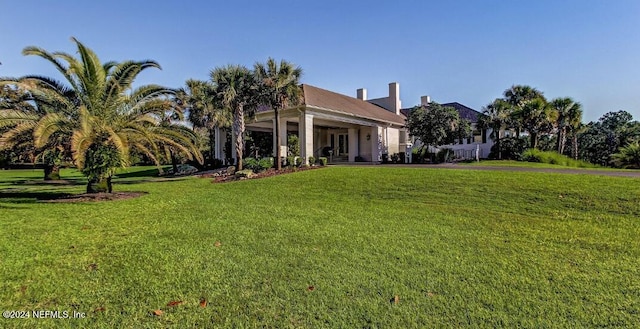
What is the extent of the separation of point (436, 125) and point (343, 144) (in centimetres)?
1026

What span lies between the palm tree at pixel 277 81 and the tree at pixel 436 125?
9.83 m

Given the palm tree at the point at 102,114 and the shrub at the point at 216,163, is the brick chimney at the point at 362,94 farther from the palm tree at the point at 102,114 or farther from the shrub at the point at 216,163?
the palm tree at the point at 102,114

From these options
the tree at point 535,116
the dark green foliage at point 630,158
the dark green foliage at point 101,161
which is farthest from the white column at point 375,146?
the dark green foliage at point 101,161

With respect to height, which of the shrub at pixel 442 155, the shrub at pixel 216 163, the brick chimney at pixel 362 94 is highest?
the brick chimney at pixel 362 94

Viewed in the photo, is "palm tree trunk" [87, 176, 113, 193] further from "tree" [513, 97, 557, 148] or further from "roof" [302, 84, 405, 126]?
"tree" [513, 97, 557, 148]

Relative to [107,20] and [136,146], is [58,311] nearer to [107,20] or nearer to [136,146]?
[136,146]

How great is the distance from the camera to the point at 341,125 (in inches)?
1086

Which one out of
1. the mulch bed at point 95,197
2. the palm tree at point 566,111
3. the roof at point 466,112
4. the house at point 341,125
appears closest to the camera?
the mulch bed at point 95,197

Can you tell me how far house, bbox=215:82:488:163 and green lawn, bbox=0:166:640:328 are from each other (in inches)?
510

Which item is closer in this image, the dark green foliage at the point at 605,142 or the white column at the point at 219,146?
the white column at the point at 219,146

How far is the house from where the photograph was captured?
71.1 ft

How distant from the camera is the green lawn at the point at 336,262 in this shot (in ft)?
11.8

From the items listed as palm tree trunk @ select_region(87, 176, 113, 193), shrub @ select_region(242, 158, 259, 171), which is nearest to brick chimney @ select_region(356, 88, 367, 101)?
shrub @ select_region(242, 158, 259, 171)

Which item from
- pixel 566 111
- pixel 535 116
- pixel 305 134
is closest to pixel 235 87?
pixel 305 134
